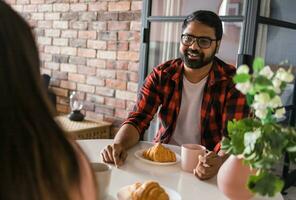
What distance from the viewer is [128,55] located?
2.54 meters

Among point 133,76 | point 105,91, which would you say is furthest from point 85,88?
point 133,76

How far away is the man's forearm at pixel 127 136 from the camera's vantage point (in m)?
1.28

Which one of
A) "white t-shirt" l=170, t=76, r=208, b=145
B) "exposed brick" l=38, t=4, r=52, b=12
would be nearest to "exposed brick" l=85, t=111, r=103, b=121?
"exposed brick" l=38, t=4, r=52, b=12

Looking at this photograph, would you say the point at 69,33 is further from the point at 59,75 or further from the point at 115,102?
the point at 115,102

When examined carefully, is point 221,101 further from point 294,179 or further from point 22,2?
point 22,2

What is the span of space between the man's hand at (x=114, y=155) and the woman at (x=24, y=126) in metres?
0.65

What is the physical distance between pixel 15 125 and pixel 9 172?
0.06m

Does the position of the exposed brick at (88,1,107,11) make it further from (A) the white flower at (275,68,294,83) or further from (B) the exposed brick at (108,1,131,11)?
(A) the white flower at (275,68,294,83)

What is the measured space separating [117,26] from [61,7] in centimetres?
68

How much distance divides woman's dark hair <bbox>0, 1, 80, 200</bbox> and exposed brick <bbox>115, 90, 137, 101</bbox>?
2084 millimetres

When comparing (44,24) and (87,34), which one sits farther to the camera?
(44,24)

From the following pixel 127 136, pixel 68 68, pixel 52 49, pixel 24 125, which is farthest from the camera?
pixel 52 49

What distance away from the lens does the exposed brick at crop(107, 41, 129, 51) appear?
→ 100 inches

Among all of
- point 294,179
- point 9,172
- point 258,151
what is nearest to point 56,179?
point 9,172
